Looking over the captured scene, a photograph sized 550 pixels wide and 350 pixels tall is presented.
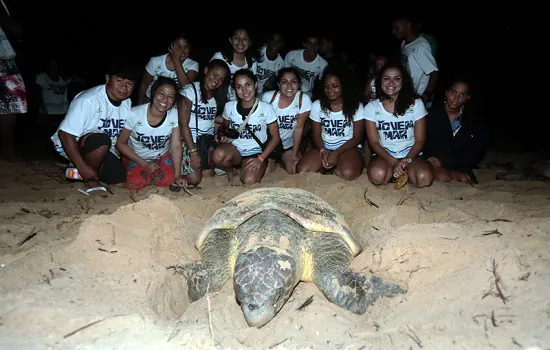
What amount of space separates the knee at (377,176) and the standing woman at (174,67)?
1920 mm

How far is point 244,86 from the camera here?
3365 mm

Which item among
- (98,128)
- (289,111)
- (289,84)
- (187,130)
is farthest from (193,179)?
(289,84)

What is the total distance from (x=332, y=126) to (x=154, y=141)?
1.62 m

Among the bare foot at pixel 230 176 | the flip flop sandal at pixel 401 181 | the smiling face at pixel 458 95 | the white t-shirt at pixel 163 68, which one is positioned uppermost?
the white t-shirt at pixel 163 68

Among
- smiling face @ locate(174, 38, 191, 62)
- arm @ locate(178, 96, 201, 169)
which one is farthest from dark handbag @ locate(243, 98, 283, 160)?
smiling face @ locate(174, 38, 191, 62)

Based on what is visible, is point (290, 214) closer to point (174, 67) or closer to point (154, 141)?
point (154, 141)

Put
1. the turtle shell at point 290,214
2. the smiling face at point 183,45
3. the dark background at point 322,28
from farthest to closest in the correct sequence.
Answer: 1. the dark background at point 322,28
2. the smiling face at point 183,45
3. the turtle shell at point 290,214

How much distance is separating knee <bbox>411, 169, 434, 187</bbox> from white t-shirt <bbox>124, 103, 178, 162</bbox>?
2.12 meters

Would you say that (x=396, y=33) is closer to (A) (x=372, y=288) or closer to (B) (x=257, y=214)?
(B) (x=257, y=214)

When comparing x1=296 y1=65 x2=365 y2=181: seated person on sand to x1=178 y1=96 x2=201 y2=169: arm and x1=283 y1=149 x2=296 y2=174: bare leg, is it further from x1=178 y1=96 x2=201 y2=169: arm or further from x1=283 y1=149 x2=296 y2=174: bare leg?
x1=178 y1=96 x2=201 y2=169: arm

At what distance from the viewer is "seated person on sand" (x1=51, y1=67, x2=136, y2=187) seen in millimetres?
3111

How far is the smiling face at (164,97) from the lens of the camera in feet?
10.3

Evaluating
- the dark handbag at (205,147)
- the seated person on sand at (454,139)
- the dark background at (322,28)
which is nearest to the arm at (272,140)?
the dark handbag at (205,147)

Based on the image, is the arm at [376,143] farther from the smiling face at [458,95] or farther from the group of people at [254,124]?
the smiling face at [458,95]
